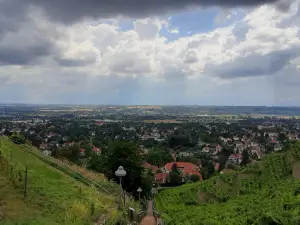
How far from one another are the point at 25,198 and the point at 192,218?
581 cm

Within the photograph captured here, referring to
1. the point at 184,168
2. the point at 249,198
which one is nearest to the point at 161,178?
the point at 184,168

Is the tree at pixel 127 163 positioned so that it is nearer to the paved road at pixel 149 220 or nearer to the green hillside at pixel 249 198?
the green hillside at pixel 249 198

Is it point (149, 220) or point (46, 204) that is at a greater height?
point (46, 204)

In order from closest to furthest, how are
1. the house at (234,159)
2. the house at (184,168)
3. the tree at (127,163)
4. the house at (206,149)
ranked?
the tree at (127,163) → the house at (184,168) → the house at (234,159) → the house at (206,149)

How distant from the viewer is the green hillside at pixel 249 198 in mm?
9961

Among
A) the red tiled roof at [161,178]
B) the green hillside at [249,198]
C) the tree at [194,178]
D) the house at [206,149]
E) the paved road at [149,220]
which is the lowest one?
the house at [206,149]

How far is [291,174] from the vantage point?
1484 centimetres

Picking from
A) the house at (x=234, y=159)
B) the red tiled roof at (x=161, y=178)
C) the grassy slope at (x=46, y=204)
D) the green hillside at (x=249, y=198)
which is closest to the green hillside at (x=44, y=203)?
the grassy slope at (x=46, y=204)

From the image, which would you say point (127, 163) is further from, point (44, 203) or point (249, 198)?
point (44, 203)

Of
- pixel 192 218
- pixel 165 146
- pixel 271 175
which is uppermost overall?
pixel 271 175

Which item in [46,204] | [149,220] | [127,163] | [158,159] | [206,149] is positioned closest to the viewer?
[46,204]

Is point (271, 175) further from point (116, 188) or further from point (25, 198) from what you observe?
point (25, 198)

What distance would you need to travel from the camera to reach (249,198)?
12.9 meters

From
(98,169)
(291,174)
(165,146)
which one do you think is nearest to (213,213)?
(291,174)
